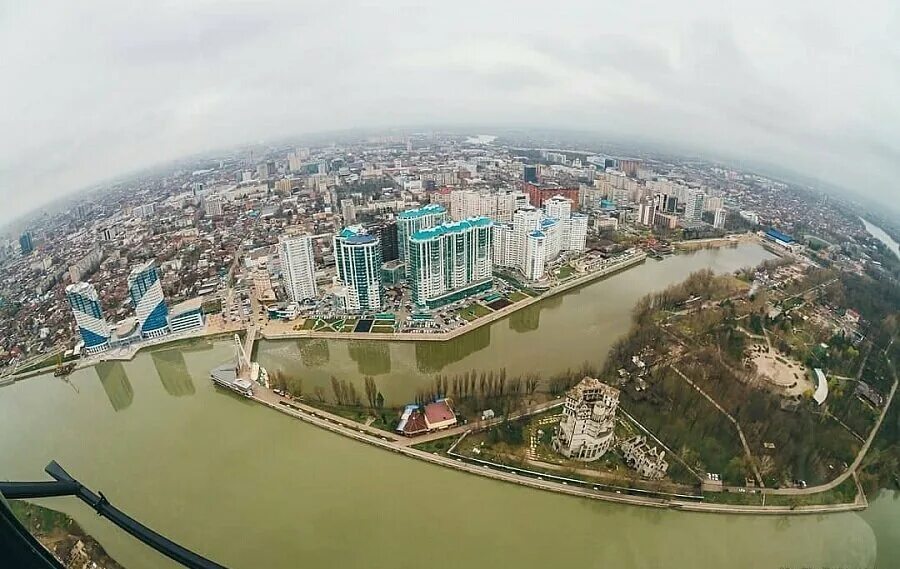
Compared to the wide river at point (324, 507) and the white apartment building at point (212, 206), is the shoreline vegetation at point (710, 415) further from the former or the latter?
the white apartment building at point (212, 206)

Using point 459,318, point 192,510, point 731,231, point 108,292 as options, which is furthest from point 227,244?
point 731,231

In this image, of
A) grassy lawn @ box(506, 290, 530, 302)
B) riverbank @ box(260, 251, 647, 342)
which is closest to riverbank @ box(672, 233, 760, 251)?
grassy lawn @ box(506, 290, 530, 302)

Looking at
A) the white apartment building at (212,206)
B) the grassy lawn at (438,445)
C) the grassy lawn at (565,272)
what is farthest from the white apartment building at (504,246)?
the white apartment building at (212,206)

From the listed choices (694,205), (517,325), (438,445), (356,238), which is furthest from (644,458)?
(694,205)

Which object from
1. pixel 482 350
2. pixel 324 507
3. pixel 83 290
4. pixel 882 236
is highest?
pixel 882 236

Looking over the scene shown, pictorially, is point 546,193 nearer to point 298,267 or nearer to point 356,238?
point 356,238
